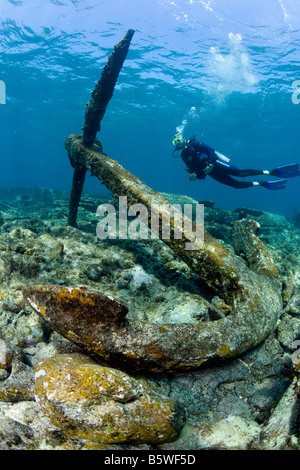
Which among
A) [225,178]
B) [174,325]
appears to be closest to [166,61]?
[225,178]

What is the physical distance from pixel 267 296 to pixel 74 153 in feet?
18.3

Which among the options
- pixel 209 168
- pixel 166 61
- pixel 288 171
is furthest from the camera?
pixel 166 61

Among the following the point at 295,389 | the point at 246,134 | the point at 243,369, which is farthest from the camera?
the point at 246,134

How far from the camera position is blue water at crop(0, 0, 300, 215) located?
20547 millimetres

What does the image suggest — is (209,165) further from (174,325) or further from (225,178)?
(174,325)

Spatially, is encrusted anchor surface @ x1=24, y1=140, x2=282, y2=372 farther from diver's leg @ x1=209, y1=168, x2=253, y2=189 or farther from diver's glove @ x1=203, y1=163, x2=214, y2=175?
diver's leg @ x1=209, y1=168, x2=253, y2=189

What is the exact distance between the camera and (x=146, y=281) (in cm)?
459

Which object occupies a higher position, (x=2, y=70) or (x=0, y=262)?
(x=2, y=70)

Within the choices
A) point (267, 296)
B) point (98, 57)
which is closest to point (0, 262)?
point (267, 296)

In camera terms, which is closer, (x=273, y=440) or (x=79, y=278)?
(x=273, y=440)

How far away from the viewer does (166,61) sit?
85.9 ft

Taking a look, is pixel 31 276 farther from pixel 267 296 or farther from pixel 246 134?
pixel 246 134

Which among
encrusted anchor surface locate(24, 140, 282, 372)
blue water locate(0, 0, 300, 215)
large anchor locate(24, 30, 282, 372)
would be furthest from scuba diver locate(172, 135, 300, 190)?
blue water locate(0, 0, 300, 215)

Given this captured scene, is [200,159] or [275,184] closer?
[200,159]
